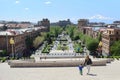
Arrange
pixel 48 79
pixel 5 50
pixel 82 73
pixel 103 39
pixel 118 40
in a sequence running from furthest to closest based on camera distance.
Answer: pixel 103 39 → pixel 118 40 → pixel 5 50 → pixel 82 73 → pixel 48 79

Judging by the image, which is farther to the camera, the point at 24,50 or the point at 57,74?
the point at 24,50

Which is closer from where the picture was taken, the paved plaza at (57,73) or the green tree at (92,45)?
the paved plaza at (57,73)

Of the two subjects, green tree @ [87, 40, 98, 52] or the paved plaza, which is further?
green tree @ [87, 40, 98, 52]

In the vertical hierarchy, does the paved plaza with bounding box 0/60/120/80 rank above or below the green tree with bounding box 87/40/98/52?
above

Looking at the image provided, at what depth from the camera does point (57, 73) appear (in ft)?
88.8

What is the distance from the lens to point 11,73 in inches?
1072

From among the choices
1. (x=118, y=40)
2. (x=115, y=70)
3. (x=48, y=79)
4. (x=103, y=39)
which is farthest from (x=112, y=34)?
(x=48, y=79)

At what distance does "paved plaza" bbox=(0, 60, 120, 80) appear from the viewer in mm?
24578

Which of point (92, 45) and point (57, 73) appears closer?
point (57, 73)

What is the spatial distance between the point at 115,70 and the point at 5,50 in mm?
51320

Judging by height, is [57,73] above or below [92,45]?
above

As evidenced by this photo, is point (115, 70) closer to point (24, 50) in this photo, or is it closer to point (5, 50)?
point (5, 50)

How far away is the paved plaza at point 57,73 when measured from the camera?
80.6ft

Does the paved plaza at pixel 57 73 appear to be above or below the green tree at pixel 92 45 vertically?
above
